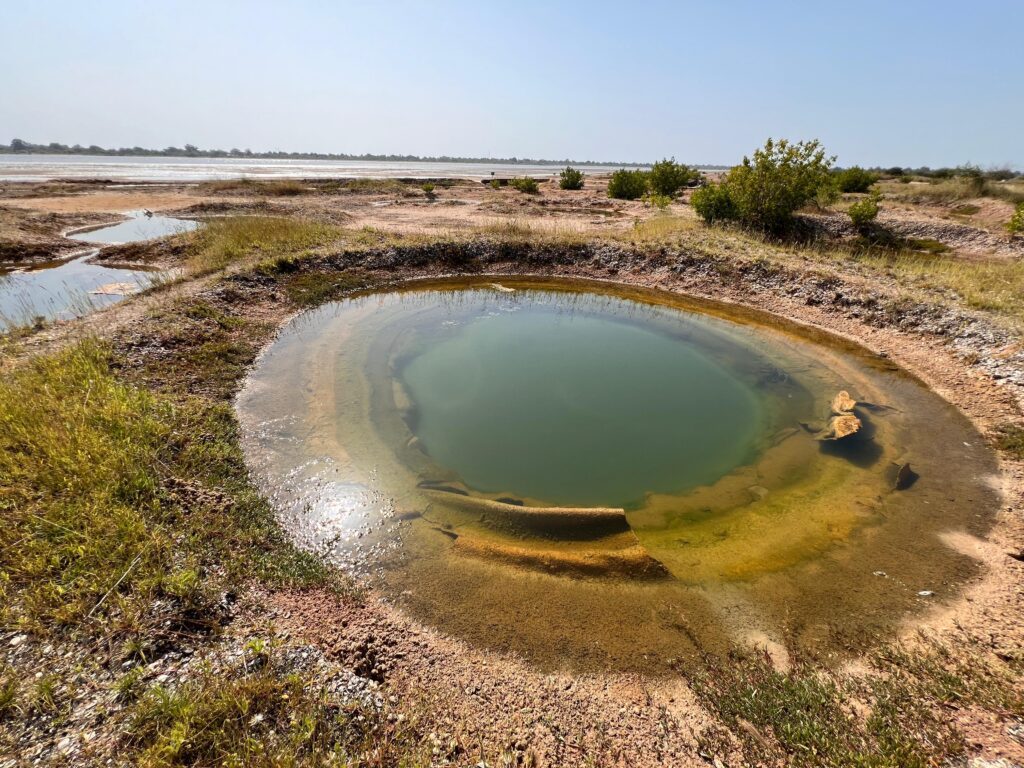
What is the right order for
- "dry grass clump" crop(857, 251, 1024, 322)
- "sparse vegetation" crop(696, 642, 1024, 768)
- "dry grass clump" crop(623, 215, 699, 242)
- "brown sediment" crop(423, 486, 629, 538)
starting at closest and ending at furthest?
"sparse vegetation" crop(696, 642, 1024, 768)
"brown sediment" crop(423, 486, 629, 538)
"dry grass clump" crop(857, 251, 1024, 322)
"dry grass clump" crop(623, 215, 699, 242)

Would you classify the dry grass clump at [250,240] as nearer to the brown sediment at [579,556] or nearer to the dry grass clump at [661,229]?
the dry grass clump at [661,229]

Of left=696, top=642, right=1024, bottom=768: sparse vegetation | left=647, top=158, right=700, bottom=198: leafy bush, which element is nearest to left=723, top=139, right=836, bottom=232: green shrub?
left=647, top=158, right=700, bottom=198: leafy bush

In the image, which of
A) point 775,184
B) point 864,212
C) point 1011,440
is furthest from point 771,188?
point 1011,440

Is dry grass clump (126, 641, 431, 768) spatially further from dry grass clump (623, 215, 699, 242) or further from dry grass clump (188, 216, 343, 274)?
dry grass clump (623, 215, 699, 242)

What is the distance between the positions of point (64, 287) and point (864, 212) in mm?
34494

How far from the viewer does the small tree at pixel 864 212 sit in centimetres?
2109

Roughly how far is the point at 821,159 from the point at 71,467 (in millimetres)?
26257

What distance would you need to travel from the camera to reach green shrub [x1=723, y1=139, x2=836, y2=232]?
18984mm

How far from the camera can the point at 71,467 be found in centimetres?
502

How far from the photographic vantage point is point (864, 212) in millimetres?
21297

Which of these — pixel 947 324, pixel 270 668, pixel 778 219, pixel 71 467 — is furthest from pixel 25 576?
pixel 778 219

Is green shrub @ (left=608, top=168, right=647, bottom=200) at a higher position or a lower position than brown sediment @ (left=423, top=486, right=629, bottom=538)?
higher

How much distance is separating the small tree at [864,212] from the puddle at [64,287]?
3089cm

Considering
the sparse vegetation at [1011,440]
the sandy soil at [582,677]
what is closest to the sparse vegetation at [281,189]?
the sandy soil at [582,677]
